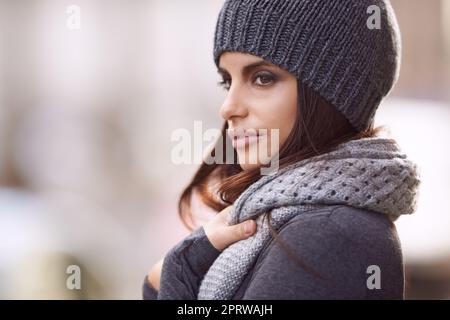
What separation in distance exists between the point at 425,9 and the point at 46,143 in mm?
3398

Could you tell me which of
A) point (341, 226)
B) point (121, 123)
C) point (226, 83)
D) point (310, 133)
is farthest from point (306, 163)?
point (121, 123)

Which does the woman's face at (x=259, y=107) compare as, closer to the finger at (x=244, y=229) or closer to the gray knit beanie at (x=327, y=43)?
the gray knit beanie at (x=327, y=43)

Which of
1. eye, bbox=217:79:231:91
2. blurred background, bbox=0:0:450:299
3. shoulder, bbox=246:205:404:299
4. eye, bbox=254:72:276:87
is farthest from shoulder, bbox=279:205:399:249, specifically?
blurred background, bbox=0:0:450:299

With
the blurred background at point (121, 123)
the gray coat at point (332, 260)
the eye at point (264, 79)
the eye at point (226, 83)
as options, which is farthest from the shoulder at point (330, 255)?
the blurred background at point (121, 123)

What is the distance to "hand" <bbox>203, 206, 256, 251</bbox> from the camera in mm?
1337

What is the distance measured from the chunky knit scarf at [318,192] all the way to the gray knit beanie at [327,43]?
14 centimetres

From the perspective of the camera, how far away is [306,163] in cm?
134

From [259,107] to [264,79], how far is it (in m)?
0.07

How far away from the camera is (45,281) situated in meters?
3.78

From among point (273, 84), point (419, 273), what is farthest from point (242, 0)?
point (419, 273)

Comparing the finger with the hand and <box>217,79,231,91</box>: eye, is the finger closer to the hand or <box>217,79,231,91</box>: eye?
the hand

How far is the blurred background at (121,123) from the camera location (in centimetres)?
423

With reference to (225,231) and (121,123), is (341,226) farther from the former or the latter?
(121,123)
